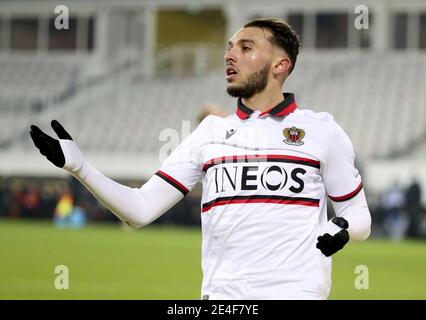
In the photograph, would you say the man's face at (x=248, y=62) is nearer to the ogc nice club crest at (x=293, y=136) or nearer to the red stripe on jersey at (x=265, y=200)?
the ogc nice club crest at (x=293, y=136)

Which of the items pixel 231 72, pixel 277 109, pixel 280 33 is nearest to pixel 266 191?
pixel 277 109

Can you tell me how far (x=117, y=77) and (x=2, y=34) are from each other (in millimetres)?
6942

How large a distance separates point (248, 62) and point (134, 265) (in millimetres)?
12636

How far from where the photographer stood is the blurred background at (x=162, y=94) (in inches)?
1148

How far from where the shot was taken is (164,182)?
491cm

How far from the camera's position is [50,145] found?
14.4 ft

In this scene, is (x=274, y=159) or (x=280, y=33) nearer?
(x=274, y=159)

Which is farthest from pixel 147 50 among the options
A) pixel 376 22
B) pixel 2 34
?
pixel 376 22

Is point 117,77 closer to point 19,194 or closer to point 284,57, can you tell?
point 19,194

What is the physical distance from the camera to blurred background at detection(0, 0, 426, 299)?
95.7ft

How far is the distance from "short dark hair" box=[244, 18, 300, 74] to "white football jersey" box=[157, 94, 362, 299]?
0.25 metres

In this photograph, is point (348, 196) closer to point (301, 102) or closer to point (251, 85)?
point (251, 85)

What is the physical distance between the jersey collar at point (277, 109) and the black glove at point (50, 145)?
3.15 feet

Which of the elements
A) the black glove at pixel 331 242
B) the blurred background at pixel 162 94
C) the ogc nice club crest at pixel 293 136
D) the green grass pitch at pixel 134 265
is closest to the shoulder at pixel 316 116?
the ogc nice club crest at pixel 293 136
